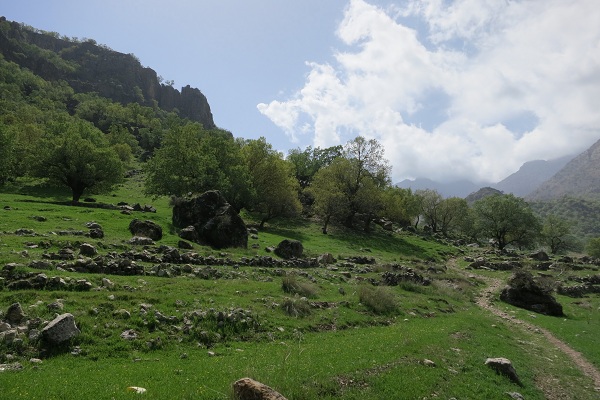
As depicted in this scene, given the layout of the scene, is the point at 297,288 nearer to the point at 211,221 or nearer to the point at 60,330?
the point at 60,330

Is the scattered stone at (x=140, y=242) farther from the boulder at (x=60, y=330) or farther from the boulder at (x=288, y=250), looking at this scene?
the boulder at (x=60, y=330)

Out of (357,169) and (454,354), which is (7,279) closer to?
(454,354)

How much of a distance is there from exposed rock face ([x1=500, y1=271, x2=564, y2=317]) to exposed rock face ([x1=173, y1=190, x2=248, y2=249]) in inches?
1140

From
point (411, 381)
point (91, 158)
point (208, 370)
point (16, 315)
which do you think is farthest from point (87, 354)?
point (91, 158)

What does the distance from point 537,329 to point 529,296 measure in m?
10.3

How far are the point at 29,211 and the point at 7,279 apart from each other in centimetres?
3010

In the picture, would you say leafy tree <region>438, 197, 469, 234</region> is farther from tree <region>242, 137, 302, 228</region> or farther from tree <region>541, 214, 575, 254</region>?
tree <region>242, 137, 302, 228</region>

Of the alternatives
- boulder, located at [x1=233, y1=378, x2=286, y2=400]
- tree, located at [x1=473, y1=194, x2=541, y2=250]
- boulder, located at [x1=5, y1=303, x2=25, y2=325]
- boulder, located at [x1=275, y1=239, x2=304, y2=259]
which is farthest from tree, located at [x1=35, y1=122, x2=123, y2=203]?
tree, located at [x1=473, y1=194, x2=541, y2=250]

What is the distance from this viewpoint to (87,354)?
12.7 meters

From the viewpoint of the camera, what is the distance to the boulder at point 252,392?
8859 mm

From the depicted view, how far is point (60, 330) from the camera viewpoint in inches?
502

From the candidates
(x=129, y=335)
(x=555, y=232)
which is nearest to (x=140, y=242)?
(x=129, y=335)

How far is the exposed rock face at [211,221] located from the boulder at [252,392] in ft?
98.1

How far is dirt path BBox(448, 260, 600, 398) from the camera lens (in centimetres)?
1943
